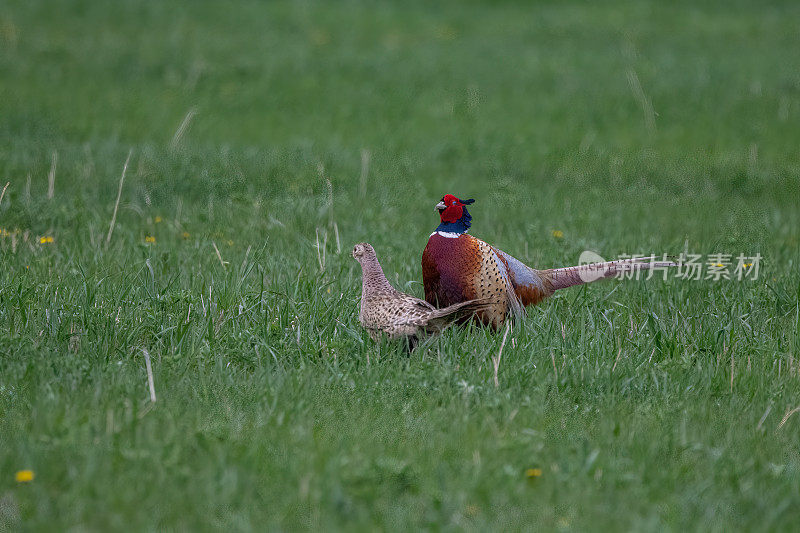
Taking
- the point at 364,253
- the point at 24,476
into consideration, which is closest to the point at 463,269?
the point at 364,253

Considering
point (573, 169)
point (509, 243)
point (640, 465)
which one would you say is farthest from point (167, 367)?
point (573, 169)

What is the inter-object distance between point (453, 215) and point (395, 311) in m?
0.59

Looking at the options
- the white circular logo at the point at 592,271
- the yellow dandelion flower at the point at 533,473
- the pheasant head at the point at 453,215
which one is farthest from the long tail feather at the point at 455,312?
the yellow dandelion flower at the point at 533,473

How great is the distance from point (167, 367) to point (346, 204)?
371cm

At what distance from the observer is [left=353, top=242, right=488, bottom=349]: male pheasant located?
433cm

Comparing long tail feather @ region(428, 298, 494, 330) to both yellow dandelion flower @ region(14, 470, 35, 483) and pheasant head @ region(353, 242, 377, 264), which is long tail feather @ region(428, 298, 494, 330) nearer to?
pheasant head @ region(353, 242, 377, 264)

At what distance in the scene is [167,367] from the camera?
4172 mm

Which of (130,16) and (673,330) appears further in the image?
(130,16)

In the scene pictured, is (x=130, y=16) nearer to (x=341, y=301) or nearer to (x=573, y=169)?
(x=573, y=169)

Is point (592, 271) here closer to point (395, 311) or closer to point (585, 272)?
point (585, 272)

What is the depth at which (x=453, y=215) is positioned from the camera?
15.1 ft

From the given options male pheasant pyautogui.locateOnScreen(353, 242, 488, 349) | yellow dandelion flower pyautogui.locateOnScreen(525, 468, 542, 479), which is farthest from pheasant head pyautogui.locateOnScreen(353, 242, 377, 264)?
yellow dandelion flower pyautogui.locateOnScreen(525, 468, 542, 479)

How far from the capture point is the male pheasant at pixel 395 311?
433cm

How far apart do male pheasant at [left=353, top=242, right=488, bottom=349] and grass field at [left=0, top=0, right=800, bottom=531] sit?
0.11 metres
